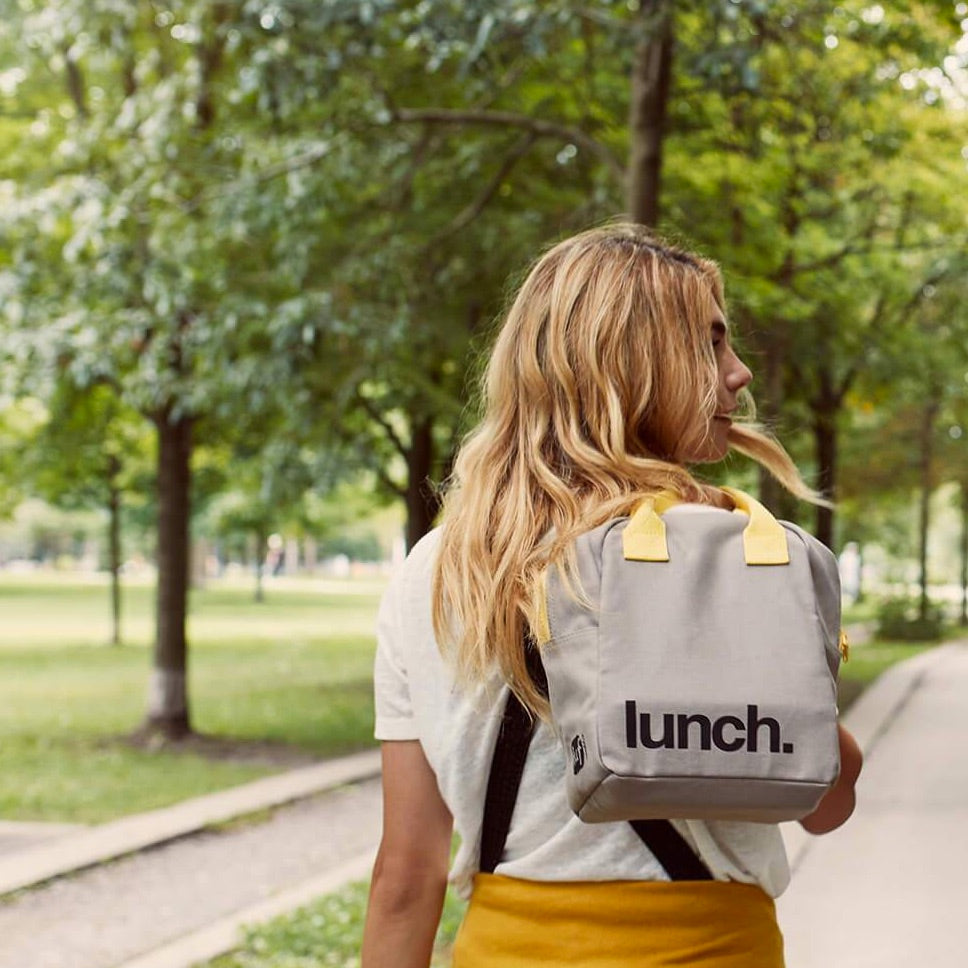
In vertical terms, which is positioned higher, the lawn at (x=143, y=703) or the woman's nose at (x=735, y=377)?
the woman's nose at (x=735, y=377)

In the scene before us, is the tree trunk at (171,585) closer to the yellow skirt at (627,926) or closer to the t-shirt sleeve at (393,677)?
the t-shirt sleeve at (393,677)

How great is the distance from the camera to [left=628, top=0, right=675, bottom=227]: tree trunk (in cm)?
807

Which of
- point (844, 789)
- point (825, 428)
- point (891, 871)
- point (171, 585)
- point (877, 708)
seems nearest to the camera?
point (844, 789)

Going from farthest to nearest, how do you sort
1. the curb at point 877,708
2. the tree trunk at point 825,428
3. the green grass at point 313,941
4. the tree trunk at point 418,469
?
the tree trunk at point 825,428
the tree trunk at point 418,469
the curb at point 877,708
the green grass at point 313,941

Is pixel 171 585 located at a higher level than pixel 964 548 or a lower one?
higher

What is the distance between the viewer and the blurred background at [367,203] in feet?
27.7

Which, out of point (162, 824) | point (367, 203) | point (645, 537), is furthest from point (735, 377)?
point (367, 203)

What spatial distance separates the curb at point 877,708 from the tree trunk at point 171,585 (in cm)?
640

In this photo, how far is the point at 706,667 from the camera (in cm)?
151

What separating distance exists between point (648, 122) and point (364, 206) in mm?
3256

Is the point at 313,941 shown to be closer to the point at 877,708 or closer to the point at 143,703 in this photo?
the point at 877,708

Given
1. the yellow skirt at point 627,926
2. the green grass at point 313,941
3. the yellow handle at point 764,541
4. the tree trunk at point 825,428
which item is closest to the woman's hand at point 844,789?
the yellow skirt at point 627,926

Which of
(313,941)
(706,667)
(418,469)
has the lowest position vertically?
(313,941)

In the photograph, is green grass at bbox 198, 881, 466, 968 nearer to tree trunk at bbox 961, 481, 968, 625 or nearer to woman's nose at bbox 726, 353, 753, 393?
woman's nose at bbox 726, 353, 753, 393
